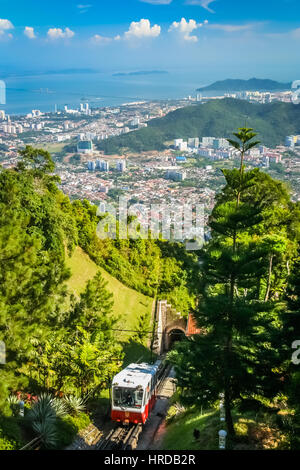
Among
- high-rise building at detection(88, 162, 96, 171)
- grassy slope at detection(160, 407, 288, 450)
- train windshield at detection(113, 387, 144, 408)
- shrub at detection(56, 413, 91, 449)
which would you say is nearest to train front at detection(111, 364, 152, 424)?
train windshield at detection(113, 387, 144, 408)

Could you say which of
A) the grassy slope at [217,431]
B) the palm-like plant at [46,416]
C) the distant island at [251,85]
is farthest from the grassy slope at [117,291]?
the distant island at [251,85]

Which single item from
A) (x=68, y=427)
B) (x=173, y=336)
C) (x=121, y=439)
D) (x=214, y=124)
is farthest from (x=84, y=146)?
(x=68, y=427)

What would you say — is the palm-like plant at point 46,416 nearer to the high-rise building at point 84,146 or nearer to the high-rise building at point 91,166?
the high-rise building at point 91,166

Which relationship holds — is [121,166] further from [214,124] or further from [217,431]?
[217,431]

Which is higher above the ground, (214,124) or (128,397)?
(214,124)

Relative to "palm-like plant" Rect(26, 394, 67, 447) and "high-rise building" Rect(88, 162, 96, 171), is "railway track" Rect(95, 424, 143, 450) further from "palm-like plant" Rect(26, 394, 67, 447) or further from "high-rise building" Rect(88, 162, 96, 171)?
"high-rise building" Rect(88, 162, 96, 171)

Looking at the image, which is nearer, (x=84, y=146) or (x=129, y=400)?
(x=129, y=400)
